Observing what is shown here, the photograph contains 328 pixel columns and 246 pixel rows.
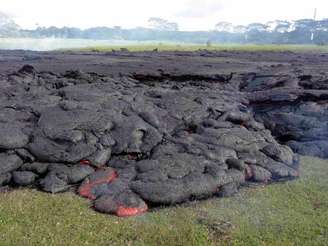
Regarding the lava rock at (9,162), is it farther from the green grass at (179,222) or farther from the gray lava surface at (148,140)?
the green grass at (179,222)

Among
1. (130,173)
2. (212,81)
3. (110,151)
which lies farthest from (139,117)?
(212,81)

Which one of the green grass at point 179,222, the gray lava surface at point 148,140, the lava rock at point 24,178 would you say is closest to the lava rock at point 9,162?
the gray lava surface at point 148,140

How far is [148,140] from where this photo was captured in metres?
19.5

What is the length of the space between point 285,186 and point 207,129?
5154 mm

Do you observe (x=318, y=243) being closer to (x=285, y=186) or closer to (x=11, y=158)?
(x=285, y=186)

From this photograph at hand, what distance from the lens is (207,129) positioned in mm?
21484

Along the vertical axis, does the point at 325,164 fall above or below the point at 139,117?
below

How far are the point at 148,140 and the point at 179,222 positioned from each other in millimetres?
6028

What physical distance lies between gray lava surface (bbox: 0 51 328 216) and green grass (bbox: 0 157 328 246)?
0.75 m

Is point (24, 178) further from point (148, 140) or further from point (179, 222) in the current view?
point (179, 222)

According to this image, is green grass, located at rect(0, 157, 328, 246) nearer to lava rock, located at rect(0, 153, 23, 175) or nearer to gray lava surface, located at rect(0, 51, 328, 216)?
gray lava surface, located at rect(0, 51, 328, 216)

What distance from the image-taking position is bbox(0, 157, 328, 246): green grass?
1276 centimetres

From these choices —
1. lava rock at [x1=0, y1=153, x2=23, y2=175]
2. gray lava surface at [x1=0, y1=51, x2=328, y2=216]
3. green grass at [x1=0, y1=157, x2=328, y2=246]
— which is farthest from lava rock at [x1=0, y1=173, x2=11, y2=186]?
green grass at [x1=0, y1=157, x2=328, y2=246]

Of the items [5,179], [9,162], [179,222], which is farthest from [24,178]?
[179,222]
